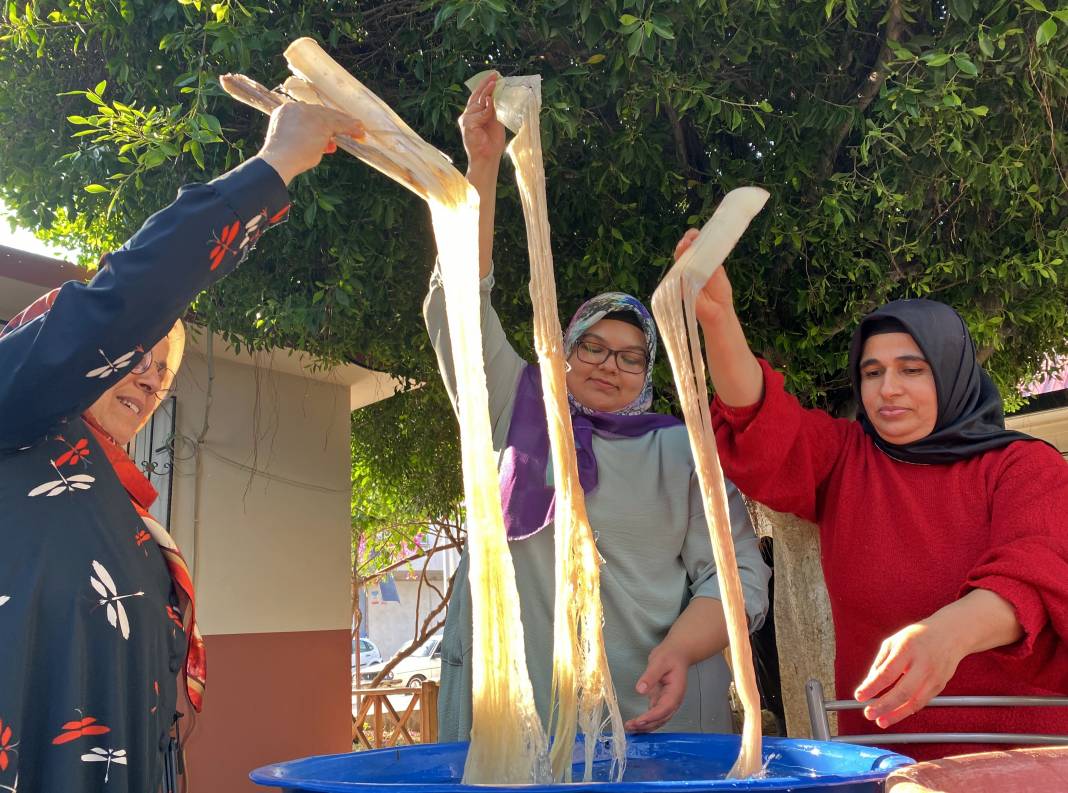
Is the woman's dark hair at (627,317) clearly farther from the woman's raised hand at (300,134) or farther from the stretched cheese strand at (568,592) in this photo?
the woman's raised hand at (300,134)

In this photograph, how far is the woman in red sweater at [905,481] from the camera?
1.62m

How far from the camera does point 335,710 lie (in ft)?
18.6

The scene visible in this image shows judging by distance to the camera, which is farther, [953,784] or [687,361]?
[687,361]

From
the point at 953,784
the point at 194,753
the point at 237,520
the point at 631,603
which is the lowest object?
the point at 194,753

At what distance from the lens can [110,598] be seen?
48.3 inches

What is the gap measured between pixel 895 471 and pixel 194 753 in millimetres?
4248

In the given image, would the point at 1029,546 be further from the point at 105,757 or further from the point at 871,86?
the point at 871,86

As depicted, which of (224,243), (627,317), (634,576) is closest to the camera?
(224,243)

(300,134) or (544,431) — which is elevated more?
(300,134)

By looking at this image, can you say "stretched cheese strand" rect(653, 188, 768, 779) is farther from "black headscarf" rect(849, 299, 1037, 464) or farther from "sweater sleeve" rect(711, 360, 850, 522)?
"black headscarf" rect(849, 299, 1037, 464)

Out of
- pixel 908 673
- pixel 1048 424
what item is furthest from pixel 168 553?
pixel 1048 424

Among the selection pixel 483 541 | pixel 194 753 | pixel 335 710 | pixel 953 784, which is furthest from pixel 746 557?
pixel 335 710

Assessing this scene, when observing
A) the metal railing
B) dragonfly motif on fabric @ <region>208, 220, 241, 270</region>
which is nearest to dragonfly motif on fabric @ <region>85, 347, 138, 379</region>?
dragonfly motif on fabric @ <region>208, 220, 241, 270</region>

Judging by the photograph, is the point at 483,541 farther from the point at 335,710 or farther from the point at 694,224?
the point at 335,710
